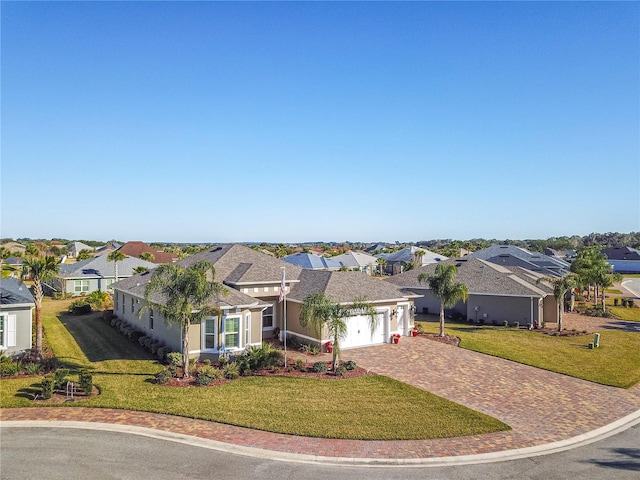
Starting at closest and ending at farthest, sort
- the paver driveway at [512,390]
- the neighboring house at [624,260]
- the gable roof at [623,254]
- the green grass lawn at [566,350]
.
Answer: the paver driveway at [512,390]
the green grass lawn at [566,350]
the neighboring house at [624,260]
the gable roof at [623,254]

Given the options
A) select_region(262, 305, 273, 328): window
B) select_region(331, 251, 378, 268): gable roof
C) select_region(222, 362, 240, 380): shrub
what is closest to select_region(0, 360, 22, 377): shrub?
select_region(222, 362, 240, 380): shrub

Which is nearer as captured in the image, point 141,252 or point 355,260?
point 355,260

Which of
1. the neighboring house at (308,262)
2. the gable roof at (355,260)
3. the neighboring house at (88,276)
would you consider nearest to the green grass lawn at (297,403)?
the neighboring house at (88,276)

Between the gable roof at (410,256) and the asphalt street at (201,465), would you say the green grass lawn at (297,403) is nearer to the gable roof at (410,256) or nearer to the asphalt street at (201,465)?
the asphalt street at (201,465)

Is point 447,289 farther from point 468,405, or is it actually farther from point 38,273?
point 38,273

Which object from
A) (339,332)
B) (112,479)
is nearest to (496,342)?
(339,332)

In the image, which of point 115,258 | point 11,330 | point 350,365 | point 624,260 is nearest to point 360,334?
point 350,365

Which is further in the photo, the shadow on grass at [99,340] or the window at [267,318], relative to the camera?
the window at [267,318]
